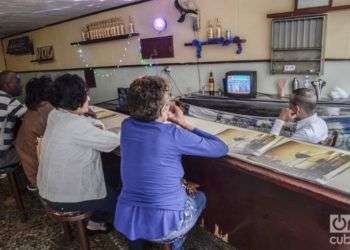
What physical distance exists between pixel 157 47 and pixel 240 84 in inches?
62.0

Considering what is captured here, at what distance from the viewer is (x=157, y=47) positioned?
463cm

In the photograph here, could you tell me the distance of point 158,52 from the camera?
4.64 meters

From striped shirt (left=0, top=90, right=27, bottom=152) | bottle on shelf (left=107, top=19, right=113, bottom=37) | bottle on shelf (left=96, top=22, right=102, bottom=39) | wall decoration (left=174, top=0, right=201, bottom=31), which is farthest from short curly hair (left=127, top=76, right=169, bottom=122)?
bottle on shelf (left=96, top=22, right=102, bottom=39)

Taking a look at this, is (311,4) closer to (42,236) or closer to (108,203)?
(108,203)

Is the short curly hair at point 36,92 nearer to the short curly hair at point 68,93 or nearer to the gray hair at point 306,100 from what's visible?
the short curly hair at point 68,93

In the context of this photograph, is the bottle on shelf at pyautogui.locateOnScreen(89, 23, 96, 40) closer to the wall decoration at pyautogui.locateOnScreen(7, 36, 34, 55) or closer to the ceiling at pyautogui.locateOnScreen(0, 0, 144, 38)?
the ceiling at pyautogui.locateOnScreen(0, 0, 144, 38)

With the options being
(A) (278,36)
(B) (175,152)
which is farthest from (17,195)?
(A) (278,36)

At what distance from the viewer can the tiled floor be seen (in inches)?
95.0

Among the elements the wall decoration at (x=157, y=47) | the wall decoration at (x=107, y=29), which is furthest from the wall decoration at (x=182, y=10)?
the wall decoration at (x=107, y=29)

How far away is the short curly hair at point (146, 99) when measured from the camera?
1502 mm

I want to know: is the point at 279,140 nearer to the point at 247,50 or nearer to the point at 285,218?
the point at 285,218

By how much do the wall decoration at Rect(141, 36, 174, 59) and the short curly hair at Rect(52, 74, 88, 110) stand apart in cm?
272

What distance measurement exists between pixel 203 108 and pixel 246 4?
1279 mm

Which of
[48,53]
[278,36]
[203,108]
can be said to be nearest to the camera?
[278,36]
